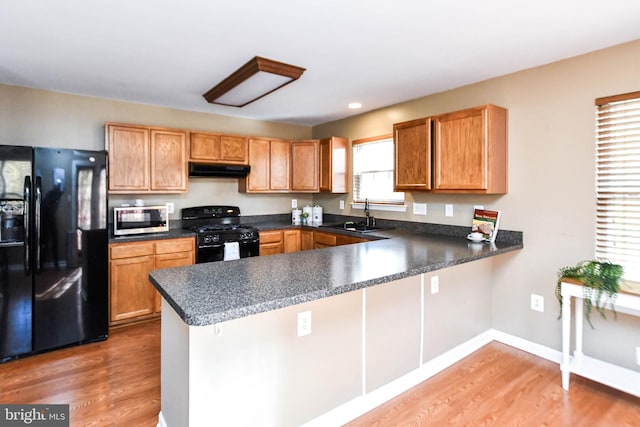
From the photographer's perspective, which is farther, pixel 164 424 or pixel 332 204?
pixel 332 204

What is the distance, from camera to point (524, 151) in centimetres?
283

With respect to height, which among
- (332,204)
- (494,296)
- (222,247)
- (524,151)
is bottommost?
(494,296)

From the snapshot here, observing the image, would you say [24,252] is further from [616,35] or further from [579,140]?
[616,35]

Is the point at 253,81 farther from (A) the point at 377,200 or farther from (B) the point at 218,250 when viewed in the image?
(A) the point at 377,200

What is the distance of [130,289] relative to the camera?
3391mm

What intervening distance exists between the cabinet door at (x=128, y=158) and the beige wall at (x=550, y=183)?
321 cm

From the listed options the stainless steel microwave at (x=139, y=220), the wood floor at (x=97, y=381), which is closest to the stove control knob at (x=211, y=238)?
the stainless steel microwave at (x=139, y=220)

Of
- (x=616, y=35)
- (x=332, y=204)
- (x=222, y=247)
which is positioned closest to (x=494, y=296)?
(x=616, y=35)

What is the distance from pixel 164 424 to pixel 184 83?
2.66 meters

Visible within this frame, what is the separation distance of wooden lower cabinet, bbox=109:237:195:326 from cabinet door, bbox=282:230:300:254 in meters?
1.21

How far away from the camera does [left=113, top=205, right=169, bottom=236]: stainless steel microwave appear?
346 cm

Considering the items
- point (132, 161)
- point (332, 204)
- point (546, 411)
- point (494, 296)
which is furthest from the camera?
point (332, 204)

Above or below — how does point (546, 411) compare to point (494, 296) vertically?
below

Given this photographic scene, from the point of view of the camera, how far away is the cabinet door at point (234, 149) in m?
4.19
